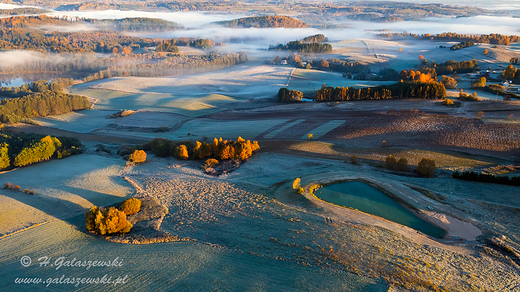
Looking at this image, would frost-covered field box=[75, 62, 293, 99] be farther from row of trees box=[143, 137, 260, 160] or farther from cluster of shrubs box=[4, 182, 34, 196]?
cluster of shrubs box=[4, 182, 34, 196]

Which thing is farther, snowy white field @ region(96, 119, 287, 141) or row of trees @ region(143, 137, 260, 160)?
snowy white field @ region(96, 119, 287, 141)

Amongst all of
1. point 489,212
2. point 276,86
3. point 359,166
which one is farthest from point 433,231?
point 276,86

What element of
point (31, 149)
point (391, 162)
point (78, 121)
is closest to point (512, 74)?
point (391, 162)

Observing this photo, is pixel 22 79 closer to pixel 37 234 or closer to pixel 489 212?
pixel 37 234

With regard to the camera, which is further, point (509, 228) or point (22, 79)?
point (22, 79)

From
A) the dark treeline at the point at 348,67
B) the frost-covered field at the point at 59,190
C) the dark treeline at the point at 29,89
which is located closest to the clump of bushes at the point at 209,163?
the frost-covered field at the point at 59,190

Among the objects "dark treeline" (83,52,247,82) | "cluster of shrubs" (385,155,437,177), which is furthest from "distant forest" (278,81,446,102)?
"dark treeline" (83,52,247,82)

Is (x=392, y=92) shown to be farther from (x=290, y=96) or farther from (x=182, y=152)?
(x=182, y=152)

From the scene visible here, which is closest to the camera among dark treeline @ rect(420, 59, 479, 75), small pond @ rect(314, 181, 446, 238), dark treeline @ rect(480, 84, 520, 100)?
small pond @ rect(314, 181, 446, 238)

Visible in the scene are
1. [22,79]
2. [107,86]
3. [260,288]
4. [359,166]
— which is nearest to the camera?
[260,288]
